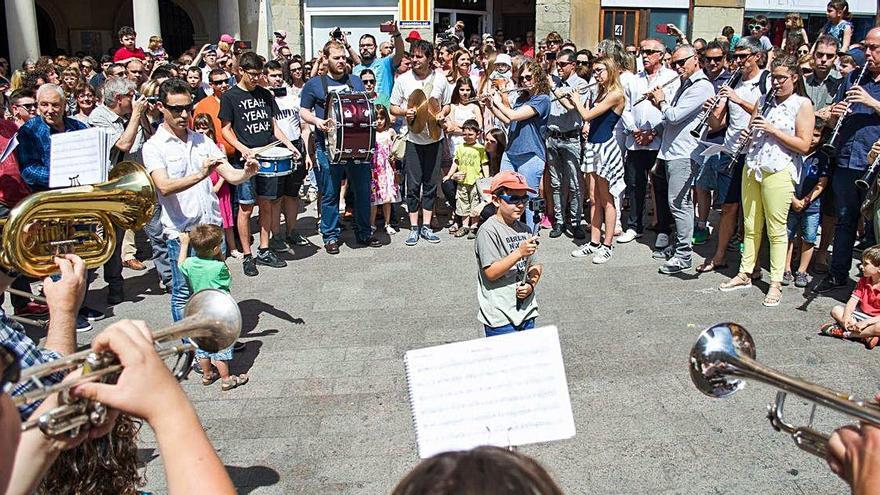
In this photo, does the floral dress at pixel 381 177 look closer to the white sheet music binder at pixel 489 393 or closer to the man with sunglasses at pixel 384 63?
the man with sunglasses at pixel 384 63

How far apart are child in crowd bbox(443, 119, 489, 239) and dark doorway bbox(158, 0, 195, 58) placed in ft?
48.9

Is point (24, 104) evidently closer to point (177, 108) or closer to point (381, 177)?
point (177, 108)

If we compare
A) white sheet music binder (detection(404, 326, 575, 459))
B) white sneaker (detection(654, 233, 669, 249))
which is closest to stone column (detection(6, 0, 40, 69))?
white sneaker (detection(654, 233, 669, 249))

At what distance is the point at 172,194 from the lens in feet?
19.2

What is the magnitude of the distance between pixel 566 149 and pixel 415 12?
10853 millimetres

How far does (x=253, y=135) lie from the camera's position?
24.3ft

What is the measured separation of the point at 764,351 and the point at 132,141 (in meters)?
5.50

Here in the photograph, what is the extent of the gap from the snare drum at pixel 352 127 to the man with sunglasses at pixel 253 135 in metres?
0.48

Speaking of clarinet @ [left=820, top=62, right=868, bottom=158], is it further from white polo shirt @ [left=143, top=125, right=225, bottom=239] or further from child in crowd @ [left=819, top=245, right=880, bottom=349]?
white polo shirt @ [left=143, top=125, right=225, bottom=239]

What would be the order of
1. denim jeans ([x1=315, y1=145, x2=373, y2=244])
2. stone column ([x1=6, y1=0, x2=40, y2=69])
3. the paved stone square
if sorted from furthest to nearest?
1. stone column ([x1=6, y1=0, x2=40, y2=69])
2. denim jeans ([x1=315, y1=145, x2=373, y2=244])
3. the paved stone square

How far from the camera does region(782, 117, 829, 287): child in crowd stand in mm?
6801

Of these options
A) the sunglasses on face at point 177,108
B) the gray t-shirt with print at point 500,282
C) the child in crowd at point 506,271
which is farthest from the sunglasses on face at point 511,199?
the sunglasses on face at point 177,108

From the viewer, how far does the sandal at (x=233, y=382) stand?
5145mm

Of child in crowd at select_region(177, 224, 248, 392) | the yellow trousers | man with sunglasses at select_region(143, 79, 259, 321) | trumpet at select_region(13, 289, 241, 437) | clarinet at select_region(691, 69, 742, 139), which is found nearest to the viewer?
trumpet at select_region(13, 289, 241, 437)
